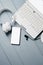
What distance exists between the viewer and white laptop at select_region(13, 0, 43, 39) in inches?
42.2

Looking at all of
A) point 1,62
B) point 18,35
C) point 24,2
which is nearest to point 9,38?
point 18,35

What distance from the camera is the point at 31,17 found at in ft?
3.62

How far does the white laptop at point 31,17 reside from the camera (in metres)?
1.07

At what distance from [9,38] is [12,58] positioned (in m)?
0.14

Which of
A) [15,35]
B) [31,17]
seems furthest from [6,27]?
[31,17]

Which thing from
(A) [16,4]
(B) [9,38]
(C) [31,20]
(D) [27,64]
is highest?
(A) [16,4]

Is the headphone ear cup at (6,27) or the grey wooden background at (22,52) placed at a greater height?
the headphone ear cup at (6,27)

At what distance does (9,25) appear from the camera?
3.55 feet

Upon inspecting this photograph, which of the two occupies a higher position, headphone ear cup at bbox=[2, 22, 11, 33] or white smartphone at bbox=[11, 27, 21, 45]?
headphone ear cup at bbox=[2, 22, 11, 33]

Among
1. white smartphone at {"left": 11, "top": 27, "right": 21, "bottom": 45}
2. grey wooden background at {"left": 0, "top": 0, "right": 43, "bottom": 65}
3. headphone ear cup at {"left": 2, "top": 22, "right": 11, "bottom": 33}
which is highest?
headphone ear cup at {"left": 2, "top": 22, "right": 11, "bottom": 33}

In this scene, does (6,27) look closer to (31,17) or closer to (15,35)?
(15,35)

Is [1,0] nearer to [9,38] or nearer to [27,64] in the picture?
[9,38]

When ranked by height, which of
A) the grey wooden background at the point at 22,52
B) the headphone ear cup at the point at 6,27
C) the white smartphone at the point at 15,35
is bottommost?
the grey wooden background at the point at 22,52

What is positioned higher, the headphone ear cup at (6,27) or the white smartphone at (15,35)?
the headphone ear cup at (6,27)
